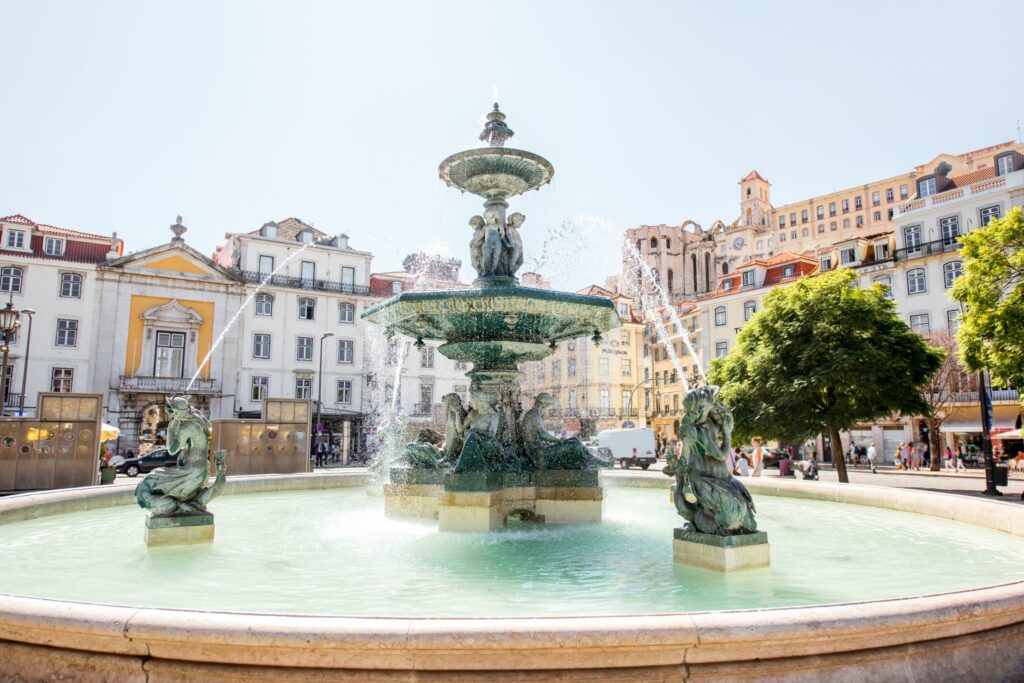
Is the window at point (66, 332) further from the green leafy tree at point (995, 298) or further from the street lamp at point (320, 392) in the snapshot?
the green leafy tree at point (995, 298)

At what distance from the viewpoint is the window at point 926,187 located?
149 feet

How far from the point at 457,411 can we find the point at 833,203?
304 feet

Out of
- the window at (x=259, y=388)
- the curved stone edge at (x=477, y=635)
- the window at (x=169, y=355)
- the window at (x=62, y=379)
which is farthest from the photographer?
the window at (x=259, y=388)

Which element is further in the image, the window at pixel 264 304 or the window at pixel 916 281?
the window at pixel 264 304

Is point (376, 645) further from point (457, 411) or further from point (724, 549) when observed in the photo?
point (457, 411)

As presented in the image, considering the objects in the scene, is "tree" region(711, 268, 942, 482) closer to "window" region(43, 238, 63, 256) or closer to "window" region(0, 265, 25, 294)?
"window" region(43, 238, 63, 256)

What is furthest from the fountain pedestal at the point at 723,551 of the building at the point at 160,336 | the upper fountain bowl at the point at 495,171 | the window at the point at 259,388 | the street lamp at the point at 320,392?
the window at the point at 259,388

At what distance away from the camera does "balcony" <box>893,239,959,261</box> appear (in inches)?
1580

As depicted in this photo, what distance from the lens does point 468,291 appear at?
27.7 feet

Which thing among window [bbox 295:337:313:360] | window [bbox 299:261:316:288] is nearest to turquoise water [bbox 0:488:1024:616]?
window [bbox 295:337:313:360]

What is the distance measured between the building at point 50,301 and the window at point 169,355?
2.84 meters

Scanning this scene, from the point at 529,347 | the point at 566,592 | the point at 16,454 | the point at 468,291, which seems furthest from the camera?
the point at 16,454

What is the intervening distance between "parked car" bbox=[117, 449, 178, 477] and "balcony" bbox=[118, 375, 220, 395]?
38.6 feet

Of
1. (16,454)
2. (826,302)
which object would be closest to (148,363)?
(16,454)
